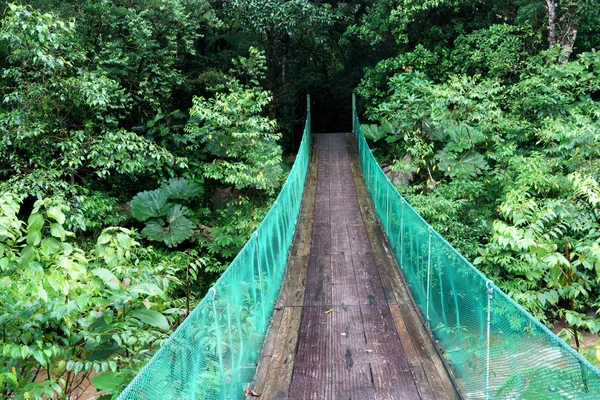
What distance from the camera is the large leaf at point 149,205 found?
970 cm

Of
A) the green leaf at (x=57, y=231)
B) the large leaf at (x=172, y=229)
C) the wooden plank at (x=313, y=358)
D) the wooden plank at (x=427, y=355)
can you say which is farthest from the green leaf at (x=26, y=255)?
the large leaf at (x=172, y=229)

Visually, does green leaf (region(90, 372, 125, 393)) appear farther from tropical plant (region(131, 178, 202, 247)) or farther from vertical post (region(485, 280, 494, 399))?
tropical plant (region(131, 178, 202, 247))

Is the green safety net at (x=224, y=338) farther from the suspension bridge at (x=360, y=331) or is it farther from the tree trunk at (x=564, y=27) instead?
the tree trunk at (x=564, y=27)

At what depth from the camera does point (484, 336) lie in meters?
3.22

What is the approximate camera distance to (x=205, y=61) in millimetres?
14219

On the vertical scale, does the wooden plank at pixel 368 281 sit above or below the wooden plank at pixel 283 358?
above

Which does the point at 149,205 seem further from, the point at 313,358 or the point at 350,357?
the point at 350,357

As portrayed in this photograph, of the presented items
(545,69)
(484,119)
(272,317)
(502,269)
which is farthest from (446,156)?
(272,317)

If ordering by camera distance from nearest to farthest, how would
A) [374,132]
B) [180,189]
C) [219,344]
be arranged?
[219,344]
[180,189]
[374,132]

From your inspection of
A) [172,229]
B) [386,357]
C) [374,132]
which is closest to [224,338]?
[386,357]

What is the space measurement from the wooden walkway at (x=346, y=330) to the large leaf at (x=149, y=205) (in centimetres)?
327

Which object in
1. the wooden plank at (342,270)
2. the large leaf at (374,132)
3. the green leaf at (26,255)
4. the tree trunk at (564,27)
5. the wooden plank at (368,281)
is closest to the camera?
the green leaf at (26,255)

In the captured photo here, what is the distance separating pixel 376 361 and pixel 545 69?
28.6 feet

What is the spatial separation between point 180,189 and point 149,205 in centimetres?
78
